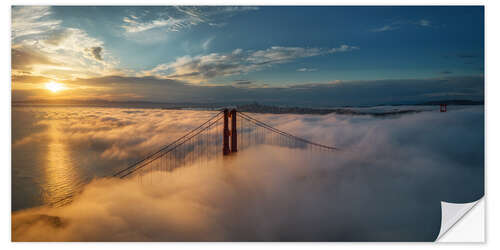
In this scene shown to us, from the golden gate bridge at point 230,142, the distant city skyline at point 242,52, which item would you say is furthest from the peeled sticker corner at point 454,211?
the golden gate bridge at point 230,142

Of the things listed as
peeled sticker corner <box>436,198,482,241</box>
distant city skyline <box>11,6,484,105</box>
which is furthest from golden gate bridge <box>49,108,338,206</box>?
peeled sticker corner <box>436,198,482,241</box>

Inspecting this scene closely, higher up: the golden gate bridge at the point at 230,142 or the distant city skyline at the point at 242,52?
the distant city skyline at the point at 242,52

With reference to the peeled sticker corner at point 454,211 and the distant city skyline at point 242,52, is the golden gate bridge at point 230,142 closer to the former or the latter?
the distant city skyline at point 242,52

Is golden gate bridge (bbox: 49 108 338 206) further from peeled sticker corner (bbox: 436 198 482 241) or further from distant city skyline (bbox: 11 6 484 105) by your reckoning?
peeled sticker corner (bbox: 436 198 482 241)

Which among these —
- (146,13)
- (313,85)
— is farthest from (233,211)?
(146,13)

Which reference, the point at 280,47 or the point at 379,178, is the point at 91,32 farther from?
the point at 379,178

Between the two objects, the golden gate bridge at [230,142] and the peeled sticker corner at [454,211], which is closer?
the peeled sticker corner at [454,211]

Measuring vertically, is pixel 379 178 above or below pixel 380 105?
below

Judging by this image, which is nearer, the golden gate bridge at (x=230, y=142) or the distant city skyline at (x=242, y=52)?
the distant city skyline at (x=242, y=52)

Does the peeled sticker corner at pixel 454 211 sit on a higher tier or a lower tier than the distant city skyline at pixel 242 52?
lower
